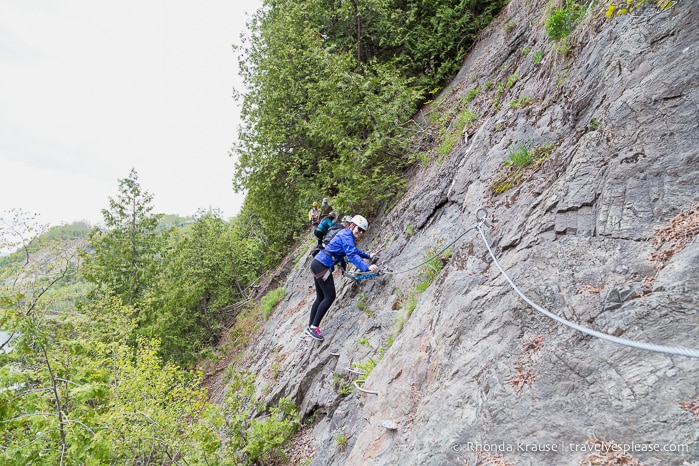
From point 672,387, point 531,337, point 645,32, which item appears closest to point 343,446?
point 531,337

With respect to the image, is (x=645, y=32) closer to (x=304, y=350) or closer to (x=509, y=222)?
(x=509, y=222)

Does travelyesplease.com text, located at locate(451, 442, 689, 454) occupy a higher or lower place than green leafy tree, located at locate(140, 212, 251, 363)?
lower

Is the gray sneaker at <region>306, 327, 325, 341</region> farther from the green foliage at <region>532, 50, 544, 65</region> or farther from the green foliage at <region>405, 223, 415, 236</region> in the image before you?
the green foliage at <region>532, 50, 544, 65</region>

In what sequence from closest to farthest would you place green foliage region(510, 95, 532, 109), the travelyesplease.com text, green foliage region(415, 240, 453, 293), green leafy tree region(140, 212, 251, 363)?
the travelyesplease.com text, green foliage region(415, 240, 453, 293), green foliage region(510, 95, 532, 109), green leafy tree region(140, 212, 251, 363)

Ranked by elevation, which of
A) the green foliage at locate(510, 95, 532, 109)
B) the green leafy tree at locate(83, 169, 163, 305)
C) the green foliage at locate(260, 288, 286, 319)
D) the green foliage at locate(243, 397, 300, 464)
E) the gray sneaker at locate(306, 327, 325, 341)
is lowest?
the green foliage at locate(243, 397, 300, 464)

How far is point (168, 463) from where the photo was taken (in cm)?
728

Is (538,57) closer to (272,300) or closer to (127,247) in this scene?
(272,300)

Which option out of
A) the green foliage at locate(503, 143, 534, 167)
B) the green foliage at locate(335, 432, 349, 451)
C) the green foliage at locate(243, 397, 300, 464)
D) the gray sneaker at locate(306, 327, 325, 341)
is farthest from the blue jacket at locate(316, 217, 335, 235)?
the green foliage at locate(335, 432, 349, 451)

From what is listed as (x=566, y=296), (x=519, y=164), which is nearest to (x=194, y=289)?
(x=519, y=164)

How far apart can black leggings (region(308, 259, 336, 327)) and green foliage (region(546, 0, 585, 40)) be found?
554 centimetres

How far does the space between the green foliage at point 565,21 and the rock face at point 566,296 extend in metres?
0.20

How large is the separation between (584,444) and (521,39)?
9.21 metres

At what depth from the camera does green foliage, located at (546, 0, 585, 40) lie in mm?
5594

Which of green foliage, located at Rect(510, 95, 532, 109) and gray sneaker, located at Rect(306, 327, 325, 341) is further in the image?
gray sneaker, located at Rect(306, 327, 325, 341)
